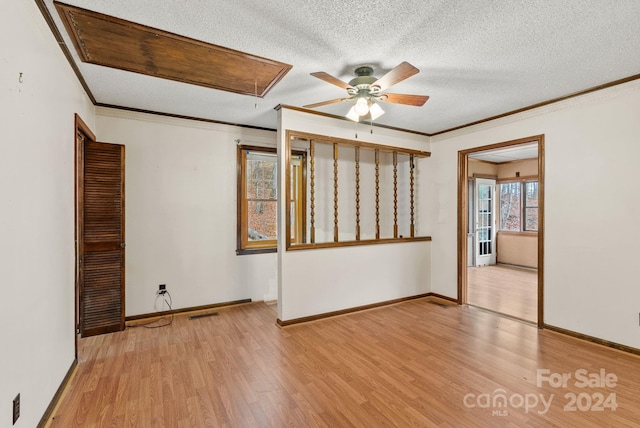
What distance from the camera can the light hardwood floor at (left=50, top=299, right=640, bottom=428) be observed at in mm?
1985

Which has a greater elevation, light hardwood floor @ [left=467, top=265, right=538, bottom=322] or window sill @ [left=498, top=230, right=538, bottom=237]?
window sill @ [left=498, top=230, right=538, bottom=237]

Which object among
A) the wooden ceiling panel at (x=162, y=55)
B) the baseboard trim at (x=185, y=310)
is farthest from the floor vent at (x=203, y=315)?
the wooden ceiling panel at (x=162, y=55)

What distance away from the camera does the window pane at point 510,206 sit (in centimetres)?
741

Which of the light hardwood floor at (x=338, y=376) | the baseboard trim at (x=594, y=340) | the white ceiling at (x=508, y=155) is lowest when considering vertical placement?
the light hardwood floor at (x=338, y=376)

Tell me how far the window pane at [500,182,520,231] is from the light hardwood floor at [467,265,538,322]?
3.59 feet

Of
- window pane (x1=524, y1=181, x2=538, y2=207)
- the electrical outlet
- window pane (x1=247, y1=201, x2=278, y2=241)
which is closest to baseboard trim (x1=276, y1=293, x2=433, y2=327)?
window pane (x1=247, y1=201, x2=278, y2=241)

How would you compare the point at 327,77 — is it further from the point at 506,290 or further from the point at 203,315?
the point at 506,290

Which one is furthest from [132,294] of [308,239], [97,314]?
[308,239]

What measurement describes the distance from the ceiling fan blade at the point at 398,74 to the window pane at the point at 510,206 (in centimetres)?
656

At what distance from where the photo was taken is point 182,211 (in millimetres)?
3963

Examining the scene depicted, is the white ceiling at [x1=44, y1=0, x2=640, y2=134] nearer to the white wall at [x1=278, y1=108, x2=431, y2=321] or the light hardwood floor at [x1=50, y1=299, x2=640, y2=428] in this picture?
the white wall at [x1=278, y1=108, x2=431, y2=321]

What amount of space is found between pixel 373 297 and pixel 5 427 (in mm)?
3598

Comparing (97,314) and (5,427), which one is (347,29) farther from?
(97,314)

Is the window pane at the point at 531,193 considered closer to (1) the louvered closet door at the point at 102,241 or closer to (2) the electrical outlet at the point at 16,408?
(1) the louvered closet door at the point at 102,241
